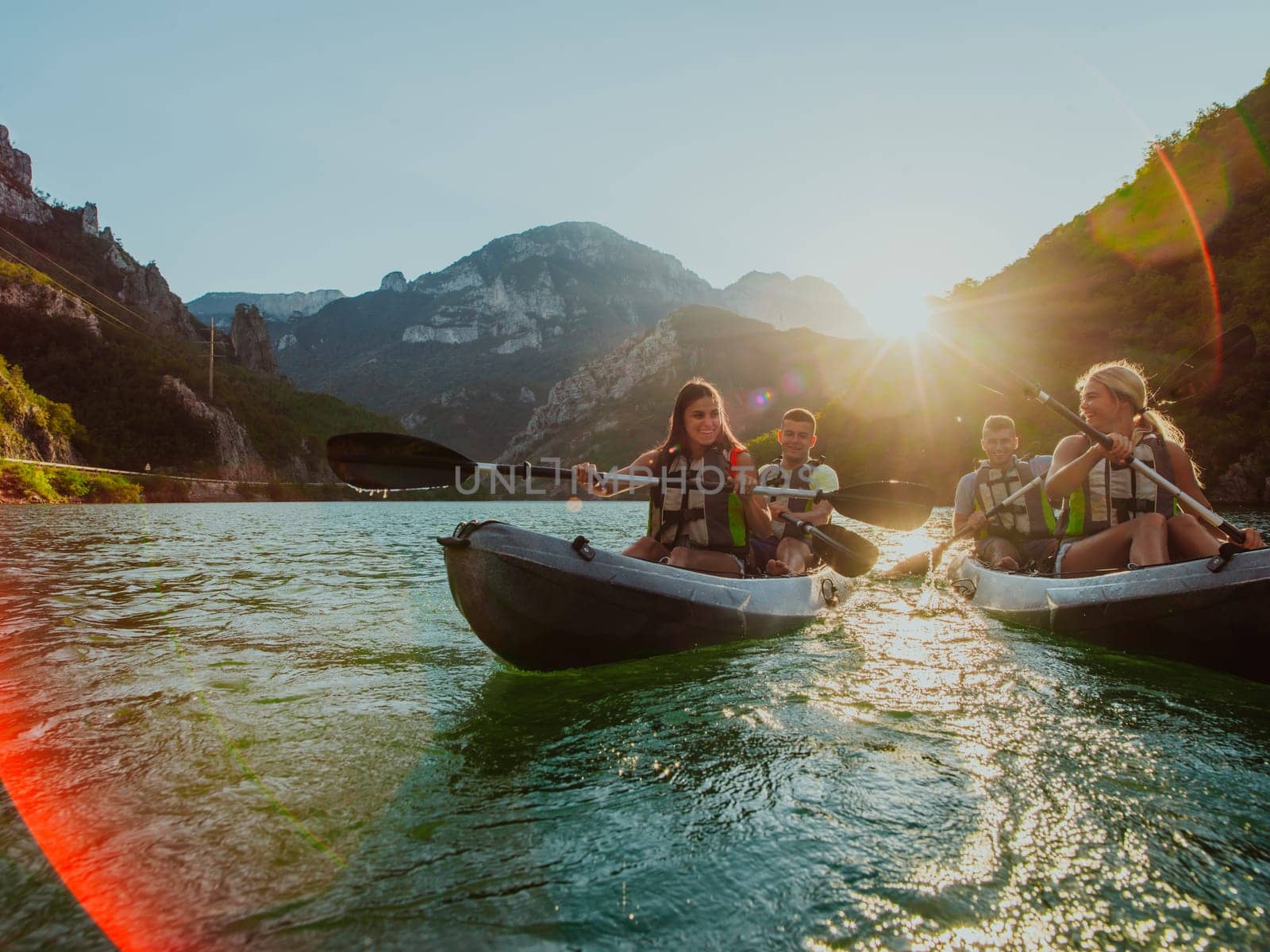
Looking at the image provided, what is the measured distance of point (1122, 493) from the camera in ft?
19.6

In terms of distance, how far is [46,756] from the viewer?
136 inches

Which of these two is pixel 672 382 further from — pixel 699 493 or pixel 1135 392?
pixel 1135 392

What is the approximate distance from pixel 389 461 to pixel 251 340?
140 meters

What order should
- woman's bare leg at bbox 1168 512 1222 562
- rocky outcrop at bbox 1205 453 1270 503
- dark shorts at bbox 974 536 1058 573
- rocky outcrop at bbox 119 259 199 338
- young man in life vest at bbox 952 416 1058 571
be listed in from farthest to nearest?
rocky outcrop at bbox 119 259 199 338, rocky outcrop at bbox 1205 453 1270 503, young man in life vest at bbox 952 416 1058 571, dark shorts at bbox 974 536 1058 573, woman's bare leg at bbox 1168 512 1222 562

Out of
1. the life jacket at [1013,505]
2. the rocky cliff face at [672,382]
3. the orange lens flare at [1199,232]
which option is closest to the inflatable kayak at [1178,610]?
the life jacket at [1013,505]

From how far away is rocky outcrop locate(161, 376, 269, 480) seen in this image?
7044 cm

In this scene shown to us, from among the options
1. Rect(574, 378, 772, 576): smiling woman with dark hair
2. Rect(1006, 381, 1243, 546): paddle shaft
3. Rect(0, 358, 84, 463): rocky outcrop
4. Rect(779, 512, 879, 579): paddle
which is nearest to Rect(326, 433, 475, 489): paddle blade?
Rect(574, 378, 772, 576): smiling woman with dark hair

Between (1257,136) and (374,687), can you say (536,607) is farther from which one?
(1257,136)

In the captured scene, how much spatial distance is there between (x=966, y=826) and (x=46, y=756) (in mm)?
4291

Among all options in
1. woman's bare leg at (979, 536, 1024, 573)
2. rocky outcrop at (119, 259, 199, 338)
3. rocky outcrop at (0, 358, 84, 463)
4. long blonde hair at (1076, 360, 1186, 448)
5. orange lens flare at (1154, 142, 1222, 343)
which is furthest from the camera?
rocky outcrop at (119, 259, 199, 338)

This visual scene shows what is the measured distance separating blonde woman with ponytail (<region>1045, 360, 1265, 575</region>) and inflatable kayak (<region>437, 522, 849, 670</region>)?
3380 millimetres

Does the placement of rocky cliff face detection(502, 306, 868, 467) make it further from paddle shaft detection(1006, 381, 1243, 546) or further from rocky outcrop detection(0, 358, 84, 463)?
paddle shaft detection(1006, 381, 1243, 546)

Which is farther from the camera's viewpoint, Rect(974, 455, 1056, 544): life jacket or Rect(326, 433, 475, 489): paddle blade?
Rect(974, 455, 1056, 544): life jacket

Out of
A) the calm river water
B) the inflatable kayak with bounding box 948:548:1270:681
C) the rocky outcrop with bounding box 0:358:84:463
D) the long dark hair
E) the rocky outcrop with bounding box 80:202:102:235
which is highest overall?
the rocky outcrop with bounding box 80:202:102:235
